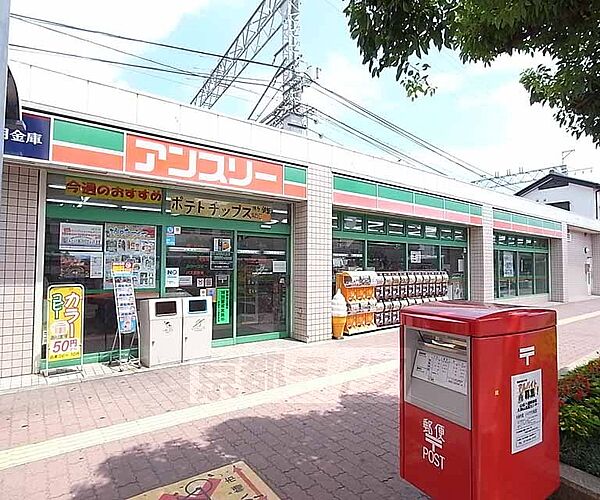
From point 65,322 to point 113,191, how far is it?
2147mm

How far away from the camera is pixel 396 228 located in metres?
11.2

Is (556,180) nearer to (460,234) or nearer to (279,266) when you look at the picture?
(460,234)

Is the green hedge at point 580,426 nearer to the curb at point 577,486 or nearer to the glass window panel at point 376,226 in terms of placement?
the curb at point 577,486

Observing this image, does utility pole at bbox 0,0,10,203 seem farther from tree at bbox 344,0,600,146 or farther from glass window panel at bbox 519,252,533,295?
glass window panel at bbox 519,252,533,295

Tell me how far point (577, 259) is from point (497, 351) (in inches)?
893

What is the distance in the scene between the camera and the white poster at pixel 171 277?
7.21m

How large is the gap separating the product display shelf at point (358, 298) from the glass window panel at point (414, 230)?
2311mm

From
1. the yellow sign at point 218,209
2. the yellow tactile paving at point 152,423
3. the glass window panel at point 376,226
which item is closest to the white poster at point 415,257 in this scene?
the glass window panel at point 376,226

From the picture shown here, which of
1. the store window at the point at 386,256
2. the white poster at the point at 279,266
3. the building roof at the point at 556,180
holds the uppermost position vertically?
the building roof at the point at 556,180

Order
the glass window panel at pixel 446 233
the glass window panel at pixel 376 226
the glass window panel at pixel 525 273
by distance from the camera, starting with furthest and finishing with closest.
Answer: the glass window panel at pixel 525 273 < the glass window panel at pixel 446 233 < the glass window panel at pixel 376 226

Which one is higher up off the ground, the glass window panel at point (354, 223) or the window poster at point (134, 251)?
the glass window panel at point (354, 223)

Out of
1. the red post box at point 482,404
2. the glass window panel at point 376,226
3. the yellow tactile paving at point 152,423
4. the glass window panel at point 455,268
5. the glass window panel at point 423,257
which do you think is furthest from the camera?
the glass window panel at point 455,268

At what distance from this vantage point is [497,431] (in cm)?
231

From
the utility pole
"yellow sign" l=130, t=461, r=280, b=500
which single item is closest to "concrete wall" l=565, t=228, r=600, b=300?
"yellow sign" l=130, t=461, r=280, b=500
